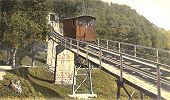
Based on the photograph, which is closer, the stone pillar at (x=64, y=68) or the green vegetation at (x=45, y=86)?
the green vegetation at (x=45, y=86)

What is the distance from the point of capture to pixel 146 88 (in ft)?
41.7

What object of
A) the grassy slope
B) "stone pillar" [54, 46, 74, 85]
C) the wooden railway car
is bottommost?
the grassy slope

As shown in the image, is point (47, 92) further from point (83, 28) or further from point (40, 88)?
point (83, 28)

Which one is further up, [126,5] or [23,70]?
[126,5]

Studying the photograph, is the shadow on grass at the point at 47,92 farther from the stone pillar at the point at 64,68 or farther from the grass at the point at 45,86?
the stone pillar at the point at 64,68

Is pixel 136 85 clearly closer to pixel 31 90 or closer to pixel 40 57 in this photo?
pixel 31 90

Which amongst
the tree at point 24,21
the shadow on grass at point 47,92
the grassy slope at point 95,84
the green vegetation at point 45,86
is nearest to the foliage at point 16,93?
the green vegetation at point 45,86

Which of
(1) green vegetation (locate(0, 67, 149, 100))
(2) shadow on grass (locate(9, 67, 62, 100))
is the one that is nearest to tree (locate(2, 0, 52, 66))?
Answer: (2) shadow on grass (locate(9, 67, 62, 100))

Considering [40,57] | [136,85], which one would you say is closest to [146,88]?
[136,85]

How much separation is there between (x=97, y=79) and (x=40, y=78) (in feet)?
19.5

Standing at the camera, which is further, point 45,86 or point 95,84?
point 95,84

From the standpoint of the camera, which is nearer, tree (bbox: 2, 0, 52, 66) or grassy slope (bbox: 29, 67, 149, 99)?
grassy slope (bbox: 29, 67, 149, 99)

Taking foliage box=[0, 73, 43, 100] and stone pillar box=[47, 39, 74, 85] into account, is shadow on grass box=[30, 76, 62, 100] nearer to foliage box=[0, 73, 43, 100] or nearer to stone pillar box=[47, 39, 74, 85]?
foliage box=[0, 73, 43, 100]

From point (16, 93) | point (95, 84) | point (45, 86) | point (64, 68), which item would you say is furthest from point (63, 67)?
point (16, 93)
